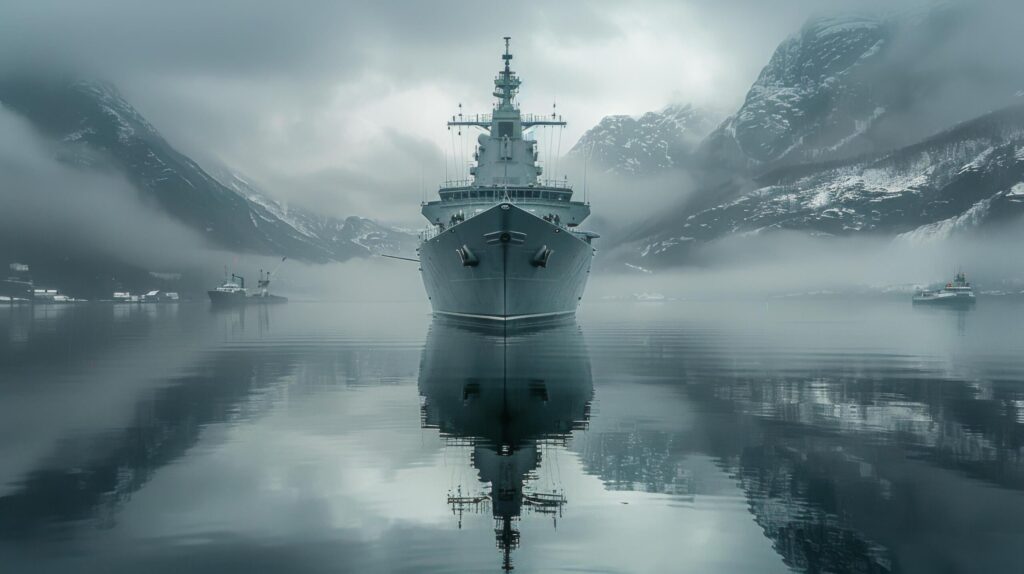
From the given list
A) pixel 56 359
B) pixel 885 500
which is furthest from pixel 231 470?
pixel 56 359

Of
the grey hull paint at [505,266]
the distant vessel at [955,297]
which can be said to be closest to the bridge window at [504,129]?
the grey hull paint at [505,266]

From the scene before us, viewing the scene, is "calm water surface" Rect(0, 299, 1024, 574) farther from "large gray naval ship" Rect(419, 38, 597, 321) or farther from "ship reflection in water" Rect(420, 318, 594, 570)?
"large gray naval ship" Rect(419, 38, 597, 321)

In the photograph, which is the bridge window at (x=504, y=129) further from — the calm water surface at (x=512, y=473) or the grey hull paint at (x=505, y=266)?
the calm water surface at (x=512, y=473)

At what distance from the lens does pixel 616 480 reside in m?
12.7

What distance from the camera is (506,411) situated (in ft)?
63.2

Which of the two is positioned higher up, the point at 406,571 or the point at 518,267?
the point at 518,267

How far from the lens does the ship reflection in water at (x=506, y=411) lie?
37.5 feet

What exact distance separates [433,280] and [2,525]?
193 ft

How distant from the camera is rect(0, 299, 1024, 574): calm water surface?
30.3 feet

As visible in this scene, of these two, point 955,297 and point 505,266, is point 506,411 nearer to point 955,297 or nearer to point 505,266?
point 505,266

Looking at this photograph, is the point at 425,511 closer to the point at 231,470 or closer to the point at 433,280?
the point at 231,470

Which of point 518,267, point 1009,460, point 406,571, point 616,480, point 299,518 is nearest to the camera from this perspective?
point 406,571

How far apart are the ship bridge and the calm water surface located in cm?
3931

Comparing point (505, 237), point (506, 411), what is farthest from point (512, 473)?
point (505, 237)
